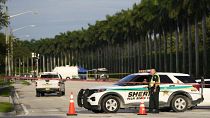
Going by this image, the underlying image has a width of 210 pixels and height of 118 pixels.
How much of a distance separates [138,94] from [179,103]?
179cm

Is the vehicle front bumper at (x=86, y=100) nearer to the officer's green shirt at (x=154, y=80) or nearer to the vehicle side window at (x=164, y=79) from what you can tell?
the officer's green shirt at (x=154, y=80)

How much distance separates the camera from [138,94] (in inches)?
893

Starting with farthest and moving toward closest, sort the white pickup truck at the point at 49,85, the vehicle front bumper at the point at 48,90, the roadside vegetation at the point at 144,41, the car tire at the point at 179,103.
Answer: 1. the roadside vegetation at the point at 144,41
2. the vehicle front bumper at the point at 48,90
3. the white pickup truck at the point at 49,85
4. the car tire at the point at 179,103

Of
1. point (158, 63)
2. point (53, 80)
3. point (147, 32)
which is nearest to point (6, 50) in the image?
point (53, 80)

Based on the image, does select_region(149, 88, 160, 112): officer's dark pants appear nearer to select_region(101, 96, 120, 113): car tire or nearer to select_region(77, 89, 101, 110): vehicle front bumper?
select_region(101, 96, 120, 113): car tire

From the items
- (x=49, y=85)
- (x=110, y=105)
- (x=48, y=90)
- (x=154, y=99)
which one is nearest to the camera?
(x=154, y=99)

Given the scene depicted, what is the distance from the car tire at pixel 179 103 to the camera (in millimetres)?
23062

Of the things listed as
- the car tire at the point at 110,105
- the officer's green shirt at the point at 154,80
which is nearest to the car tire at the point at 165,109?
the officer's green shirt at the point at 154,80

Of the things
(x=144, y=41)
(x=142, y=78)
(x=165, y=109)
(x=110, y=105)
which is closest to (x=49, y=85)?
(x=165, y=109)

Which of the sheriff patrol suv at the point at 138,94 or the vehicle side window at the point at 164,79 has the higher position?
the vehicle side window at the point at 164,79

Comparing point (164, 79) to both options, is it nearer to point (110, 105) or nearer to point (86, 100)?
point (110, 105)

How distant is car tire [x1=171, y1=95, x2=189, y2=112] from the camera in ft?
75.7

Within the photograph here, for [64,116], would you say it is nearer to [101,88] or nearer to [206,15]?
[101,88]

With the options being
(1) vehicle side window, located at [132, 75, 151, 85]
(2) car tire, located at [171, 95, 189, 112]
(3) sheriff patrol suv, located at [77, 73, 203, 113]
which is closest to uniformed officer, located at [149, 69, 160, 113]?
(3) sheriff patrol suv, located at [77, 73, 203, 113]
